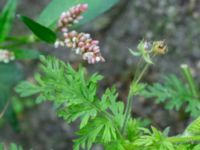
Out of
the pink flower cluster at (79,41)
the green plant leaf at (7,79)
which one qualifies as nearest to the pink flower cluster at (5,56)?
the pink flower cluster at (79,41)

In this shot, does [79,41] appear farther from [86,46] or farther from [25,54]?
[25,54]

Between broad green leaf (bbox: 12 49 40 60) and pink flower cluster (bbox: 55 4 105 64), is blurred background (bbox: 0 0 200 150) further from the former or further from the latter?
pink flower cluster (bbox: 55 4 105 64)

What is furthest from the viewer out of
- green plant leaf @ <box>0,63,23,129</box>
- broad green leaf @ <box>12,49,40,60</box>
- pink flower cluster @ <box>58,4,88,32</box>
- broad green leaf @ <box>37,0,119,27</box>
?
green plant leaf @ <box>0,63,23,129</box>

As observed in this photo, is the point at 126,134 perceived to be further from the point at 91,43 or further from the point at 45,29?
the point at 45,29

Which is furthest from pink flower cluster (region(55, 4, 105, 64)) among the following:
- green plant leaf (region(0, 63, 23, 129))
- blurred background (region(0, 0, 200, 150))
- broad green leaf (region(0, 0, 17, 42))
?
blurred background (region(0, 0, 200, 150))

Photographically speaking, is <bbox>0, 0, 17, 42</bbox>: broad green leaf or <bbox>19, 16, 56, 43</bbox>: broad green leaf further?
<bbox>0, 0, 17, 42</bbox>: broad green leaf

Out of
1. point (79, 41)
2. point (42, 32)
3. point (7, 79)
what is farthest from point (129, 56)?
point (79, 41)

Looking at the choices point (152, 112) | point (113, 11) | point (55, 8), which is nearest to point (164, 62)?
point (152, 112)
